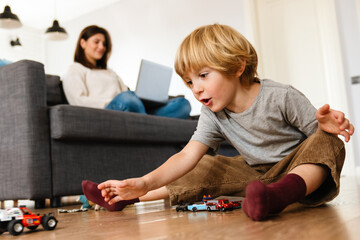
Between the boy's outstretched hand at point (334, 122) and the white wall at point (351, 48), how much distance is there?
2.81 m

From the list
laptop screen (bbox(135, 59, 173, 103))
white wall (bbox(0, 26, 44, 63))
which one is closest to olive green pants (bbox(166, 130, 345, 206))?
laptop screen (bbox(135, 59, 173, 103))

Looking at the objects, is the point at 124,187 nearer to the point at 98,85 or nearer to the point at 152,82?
the point at 152,82

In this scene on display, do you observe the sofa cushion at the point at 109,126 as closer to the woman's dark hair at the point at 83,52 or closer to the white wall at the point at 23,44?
the woman's dark hair at the point at 83,52

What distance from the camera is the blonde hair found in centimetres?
102

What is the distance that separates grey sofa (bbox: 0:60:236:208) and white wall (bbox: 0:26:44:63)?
15.7 feet

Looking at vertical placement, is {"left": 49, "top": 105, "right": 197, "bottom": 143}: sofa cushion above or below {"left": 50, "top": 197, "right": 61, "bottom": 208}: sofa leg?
above

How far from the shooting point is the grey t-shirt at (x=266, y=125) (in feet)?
3.33

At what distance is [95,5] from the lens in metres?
5.86

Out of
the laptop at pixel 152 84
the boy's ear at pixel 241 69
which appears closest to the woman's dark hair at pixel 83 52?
the laptop at pixel 152 84

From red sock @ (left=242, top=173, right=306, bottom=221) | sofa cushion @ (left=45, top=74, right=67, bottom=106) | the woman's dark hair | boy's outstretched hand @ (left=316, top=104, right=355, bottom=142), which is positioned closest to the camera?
red sock @ (left=242, top=173, right=306, bottom=221)

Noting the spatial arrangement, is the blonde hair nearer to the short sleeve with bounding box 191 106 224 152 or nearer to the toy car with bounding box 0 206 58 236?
the short sleeve with bounding box 191 106 224 152

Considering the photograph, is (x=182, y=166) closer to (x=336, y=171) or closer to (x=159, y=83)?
(x=336, y=171)

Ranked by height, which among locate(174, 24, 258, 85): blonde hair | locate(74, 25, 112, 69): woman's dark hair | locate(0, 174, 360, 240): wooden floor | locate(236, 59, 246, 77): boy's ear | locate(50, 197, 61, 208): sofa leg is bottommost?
locate(50, 197, 61, 208): sofa leg

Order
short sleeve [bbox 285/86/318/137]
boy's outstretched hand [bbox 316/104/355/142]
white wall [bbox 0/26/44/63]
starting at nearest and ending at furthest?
boy's outstretched hand [bbox 316/104/355/142], short sleeve [bbox 285/86/318/137], white wall [bbox 0/26/44/63]
